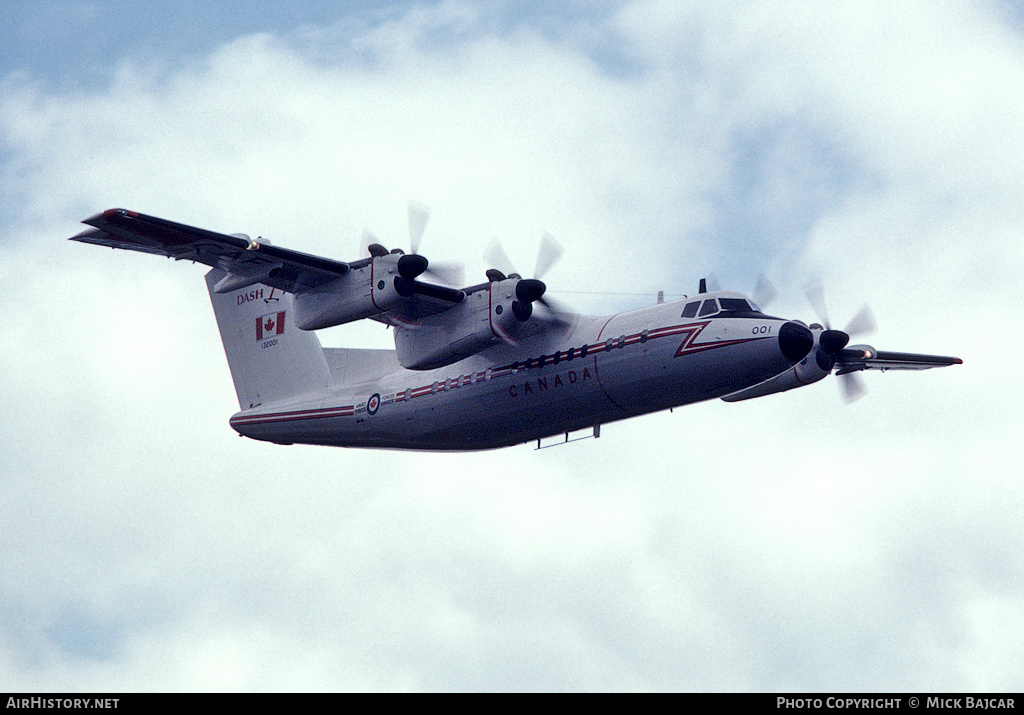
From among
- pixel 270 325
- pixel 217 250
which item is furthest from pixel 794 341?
pixel 270 325

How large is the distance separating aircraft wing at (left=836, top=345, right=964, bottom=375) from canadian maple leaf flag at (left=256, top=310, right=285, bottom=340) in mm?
15218

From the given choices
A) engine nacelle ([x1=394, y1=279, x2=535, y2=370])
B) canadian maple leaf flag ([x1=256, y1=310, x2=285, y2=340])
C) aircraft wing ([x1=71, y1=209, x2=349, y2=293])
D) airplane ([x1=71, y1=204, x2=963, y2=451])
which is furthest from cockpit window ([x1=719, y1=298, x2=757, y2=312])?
canadian maple leaf flag ([x1=256, y1=310, x2=285, y2=340])

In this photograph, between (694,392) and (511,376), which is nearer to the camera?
(694,392)

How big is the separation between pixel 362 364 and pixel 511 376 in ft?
20.3

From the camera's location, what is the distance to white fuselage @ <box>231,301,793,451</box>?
91.2 ft

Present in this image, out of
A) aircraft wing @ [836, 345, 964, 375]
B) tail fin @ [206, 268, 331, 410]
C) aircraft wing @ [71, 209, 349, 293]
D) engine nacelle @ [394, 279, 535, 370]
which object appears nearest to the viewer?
aircraft wing @ [71, 209, 349, 293]

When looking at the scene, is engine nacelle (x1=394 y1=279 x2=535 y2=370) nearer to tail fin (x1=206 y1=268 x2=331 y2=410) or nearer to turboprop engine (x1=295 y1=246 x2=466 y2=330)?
turboprop engine (x1=295 y1=246 x2=466 y2=330)

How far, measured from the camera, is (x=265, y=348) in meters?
37.3

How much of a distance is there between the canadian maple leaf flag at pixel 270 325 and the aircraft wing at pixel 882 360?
1522 centimetres

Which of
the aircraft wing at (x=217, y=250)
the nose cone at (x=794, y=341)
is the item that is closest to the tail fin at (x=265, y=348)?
the aircraft wing at (x=217, y=250)

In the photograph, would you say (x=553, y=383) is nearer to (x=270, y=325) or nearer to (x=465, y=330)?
(x=465, y=330)
